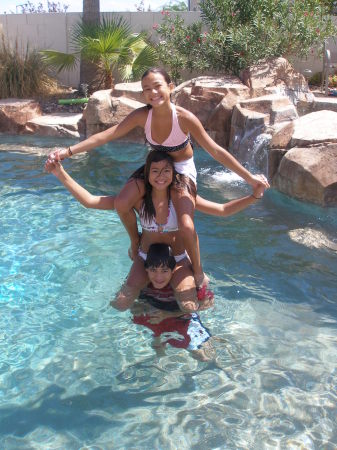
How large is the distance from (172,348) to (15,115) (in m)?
9.24

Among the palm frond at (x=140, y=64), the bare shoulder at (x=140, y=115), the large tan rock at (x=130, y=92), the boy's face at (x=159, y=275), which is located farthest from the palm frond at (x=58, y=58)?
the boy's face at (x=159, y=275)

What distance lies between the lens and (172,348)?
12.8 feet

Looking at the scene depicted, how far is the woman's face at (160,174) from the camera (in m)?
3.59

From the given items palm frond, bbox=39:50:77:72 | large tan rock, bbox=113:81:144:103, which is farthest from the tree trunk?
large tan rock, bbox=113:81:144:103

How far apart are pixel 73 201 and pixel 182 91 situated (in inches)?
163

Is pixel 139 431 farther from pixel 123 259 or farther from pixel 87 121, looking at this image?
pixel 87 121

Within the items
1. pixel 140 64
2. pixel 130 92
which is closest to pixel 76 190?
pixel 130 92

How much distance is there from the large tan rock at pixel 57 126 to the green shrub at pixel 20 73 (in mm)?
2002

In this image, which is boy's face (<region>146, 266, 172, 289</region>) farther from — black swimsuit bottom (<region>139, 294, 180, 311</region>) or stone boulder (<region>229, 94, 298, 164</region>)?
stone boulder (<region>229, 94, 298, 164</region>)

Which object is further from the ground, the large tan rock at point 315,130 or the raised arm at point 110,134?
the raised arm at point 110,134

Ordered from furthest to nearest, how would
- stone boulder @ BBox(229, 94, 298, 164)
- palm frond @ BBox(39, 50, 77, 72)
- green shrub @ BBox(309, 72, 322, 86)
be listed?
green shrub @ BBox(309, 72, 322, 86), palm frond @ BBox(39, 50, 77, 72), stone boulder @ BBox(229, 94, 298, 164)

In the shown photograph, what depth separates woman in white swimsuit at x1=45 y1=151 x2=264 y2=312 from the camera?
3.62 metres

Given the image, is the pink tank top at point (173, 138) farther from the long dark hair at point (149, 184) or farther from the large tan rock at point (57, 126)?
the large tan rock at point (57, 126)

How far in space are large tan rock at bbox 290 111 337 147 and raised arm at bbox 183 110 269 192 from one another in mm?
3442
